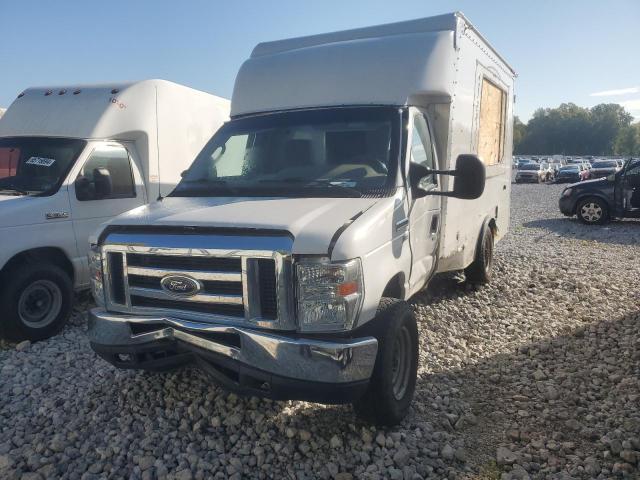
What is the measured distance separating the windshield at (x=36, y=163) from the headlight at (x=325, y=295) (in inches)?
165

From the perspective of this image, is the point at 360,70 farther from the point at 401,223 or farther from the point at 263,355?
the point at 263,355

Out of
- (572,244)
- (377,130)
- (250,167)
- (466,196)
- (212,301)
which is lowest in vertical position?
(572,244)

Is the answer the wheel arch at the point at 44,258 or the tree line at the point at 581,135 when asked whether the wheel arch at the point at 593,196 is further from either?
the tree line at the point at 581,135

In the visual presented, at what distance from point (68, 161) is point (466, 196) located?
465 cm

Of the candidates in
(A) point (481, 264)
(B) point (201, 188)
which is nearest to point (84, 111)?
(B) point (201, 188)

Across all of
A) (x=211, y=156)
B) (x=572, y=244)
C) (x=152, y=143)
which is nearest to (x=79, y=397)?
(x=211, y=156)

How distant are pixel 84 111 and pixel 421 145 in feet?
14.3

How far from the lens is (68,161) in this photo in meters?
6.09

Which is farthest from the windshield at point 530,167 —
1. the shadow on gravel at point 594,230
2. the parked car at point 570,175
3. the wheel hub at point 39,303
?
the wheel hub at point 39,303

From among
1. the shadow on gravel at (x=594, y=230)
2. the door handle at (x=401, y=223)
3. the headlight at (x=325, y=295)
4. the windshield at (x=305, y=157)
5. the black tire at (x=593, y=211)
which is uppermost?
the windshield at (x=305, y=157)

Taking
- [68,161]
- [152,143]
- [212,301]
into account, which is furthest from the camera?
[152,143]

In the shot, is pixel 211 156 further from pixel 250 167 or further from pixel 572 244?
pixel 572 244

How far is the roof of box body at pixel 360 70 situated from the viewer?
4688mm

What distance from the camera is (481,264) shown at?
22.7 ft
